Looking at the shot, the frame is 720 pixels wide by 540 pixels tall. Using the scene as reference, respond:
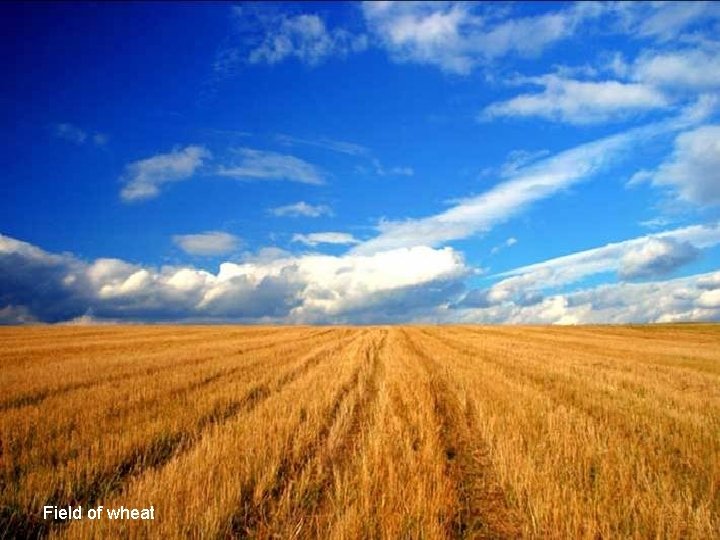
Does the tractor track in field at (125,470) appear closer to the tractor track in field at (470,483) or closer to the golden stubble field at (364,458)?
the golden stubble field at (364,458)

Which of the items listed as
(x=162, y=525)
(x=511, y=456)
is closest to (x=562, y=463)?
(x=511, y=456)

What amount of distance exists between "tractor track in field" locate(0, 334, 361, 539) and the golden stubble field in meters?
0.03

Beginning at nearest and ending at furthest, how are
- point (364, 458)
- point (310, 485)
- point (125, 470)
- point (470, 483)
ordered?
point (310, 485), point (470, 483), point (125, 470), point (364, 458)

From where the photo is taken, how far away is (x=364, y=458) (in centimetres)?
761

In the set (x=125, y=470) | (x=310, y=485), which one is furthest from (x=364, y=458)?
(x=125, y=470)

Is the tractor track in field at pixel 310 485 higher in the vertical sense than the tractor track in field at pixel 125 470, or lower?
lower

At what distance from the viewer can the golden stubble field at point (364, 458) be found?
18.2 ft

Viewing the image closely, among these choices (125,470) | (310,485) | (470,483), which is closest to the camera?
(310,485)

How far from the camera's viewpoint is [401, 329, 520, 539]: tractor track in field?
5.63 meters

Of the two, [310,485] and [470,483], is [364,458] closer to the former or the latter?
[310,485]

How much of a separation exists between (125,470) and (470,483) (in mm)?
4609

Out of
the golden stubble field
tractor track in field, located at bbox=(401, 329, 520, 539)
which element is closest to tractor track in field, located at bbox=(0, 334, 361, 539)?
the golden stubble field

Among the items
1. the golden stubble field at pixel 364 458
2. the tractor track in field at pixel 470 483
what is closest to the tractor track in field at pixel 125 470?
the golden stubble field at pixel 364 458

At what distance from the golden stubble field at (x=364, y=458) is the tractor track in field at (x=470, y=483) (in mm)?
29
